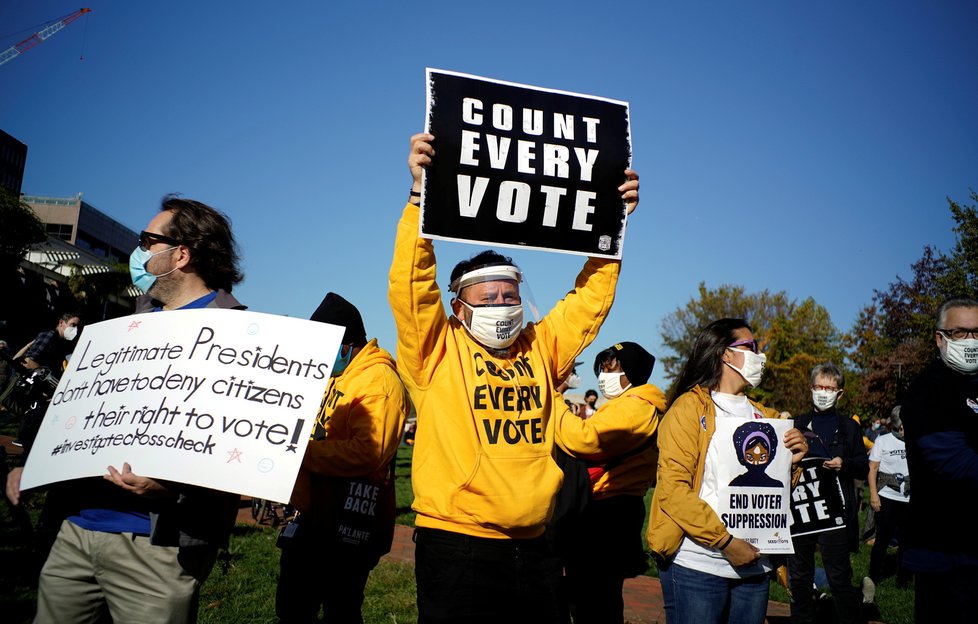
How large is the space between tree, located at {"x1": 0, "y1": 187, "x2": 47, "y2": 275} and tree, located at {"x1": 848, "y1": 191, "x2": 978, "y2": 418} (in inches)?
1793

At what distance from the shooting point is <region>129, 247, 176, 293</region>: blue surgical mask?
320 centimetres

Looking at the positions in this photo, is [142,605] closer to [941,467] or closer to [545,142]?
[545,142]

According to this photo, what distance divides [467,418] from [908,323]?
33.7m

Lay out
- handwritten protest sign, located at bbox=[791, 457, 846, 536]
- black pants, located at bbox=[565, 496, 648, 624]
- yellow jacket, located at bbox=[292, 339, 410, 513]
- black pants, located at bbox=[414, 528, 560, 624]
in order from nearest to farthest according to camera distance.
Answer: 1. black pants, located at bbox=[414, 528, 560, 624]
2. yellow jacket, located at bbox=[292, 339, 410, 513]
3. black pants, located at bbox=[565, 496, 648, 624]
4. handwritten protest sign, located at bbox=[791, 457, 846, 536]

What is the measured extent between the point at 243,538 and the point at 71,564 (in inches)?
243

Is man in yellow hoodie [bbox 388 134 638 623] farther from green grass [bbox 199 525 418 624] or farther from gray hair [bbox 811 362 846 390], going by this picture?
gray hair [bbox 811 362 846 390]

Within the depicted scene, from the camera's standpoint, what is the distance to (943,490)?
3.40 m

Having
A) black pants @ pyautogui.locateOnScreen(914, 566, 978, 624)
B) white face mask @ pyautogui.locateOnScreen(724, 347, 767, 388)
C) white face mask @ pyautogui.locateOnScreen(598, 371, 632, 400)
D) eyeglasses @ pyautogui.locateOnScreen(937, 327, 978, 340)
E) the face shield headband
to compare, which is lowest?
black pants @ pyautogui.locateOnScreen(914, 566, 978, 624)

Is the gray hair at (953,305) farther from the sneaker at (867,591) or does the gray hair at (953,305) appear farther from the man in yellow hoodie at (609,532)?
the sneaker at (867,591)

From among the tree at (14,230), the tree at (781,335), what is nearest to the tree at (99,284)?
the tree at (14,230)

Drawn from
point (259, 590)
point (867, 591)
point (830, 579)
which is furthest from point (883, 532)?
point (259, 590)

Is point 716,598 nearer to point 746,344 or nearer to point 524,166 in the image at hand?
point 746,344

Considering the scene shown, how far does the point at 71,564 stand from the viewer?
113 inches

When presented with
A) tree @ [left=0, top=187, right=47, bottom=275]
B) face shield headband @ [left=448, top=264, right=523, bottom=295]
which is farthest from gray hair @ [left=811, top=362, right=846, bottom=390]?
tree @ [left=0, top=187, right=47, bottom=275]
